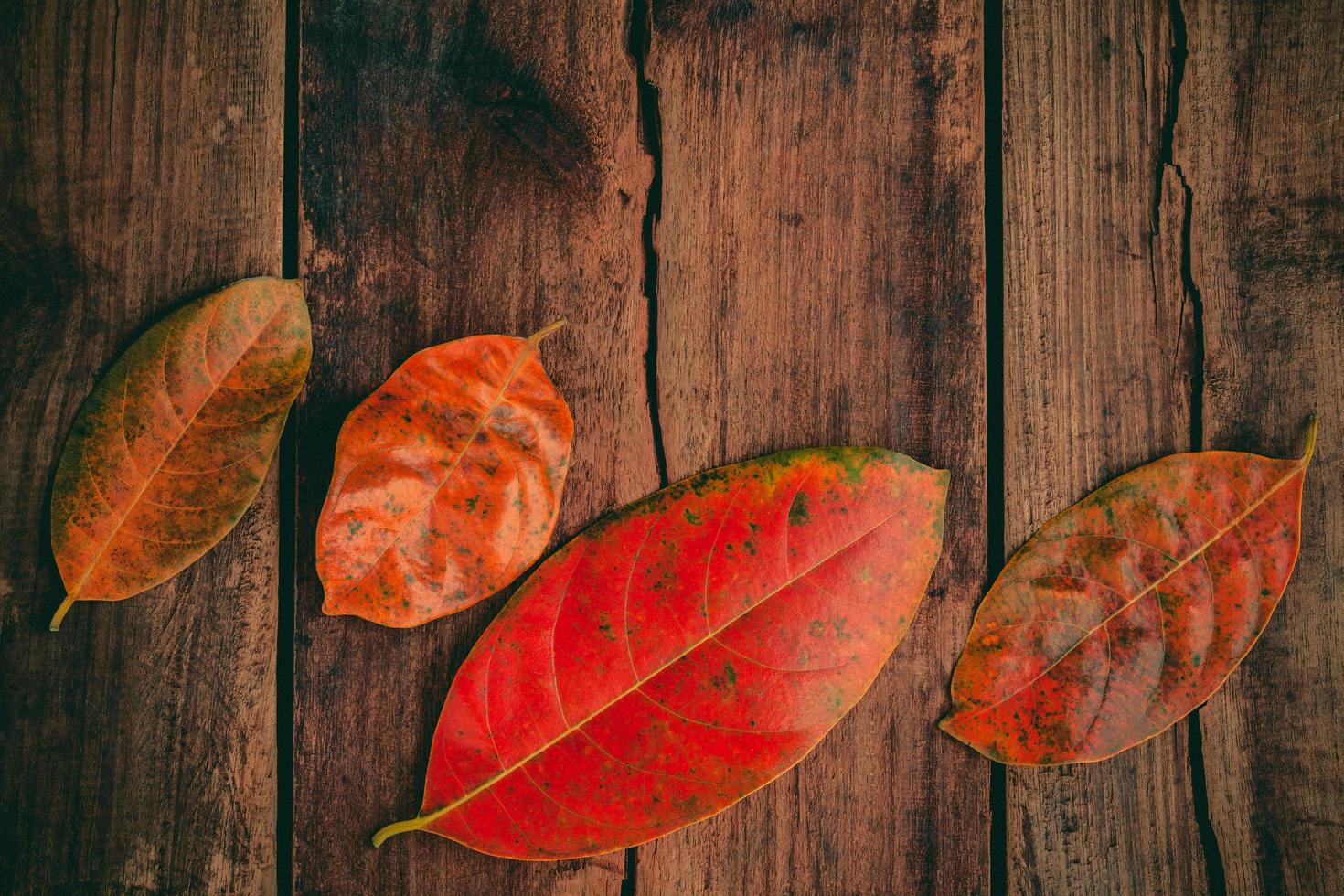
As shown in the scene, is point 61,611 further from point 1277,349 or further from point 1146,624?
point 1277,349

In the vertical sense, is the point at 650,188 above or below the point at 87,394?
above

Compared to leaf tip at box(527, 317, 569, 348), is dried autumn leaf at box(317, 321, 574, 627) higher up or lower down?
lower down

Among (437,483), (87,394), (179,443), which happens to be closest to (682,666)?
(437,483)

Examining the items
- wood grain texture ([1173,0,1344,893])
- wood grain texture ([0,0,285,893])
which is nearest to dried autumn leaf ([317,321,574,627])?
wood grain texture ([0,0,285,893])

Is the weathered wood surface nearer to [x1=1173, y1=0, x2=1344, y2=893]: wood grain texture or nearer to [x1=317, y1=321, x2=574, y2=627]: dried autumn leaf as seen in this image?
[x1=1173, y1=0, x2=1344, y2=893]: wood grain texture

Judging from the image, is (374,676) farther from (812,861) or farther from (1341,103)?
(1341,103)

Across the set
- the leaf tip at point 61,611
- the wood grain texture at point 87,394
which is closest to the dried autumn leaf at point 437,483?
the wood grain texture at point 87,394

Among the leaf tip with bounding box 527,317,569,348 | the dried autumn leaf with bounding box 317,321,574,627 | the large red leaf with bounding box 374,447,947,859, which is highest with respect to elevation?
the leaf tip with bounding box 527,317,569,348
